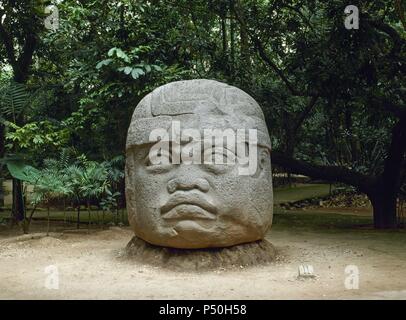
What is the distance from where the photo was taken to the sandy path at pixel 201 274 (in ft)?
18.0

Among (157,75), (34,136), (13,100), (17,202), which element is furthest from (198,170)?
(17,202)

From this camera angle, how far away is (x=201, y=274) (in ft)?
20.9

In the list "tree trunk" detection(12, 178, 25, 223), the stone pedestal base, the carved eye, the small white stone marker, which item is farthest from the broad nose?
"tree trunk" detection(12, 178, 25, 223)

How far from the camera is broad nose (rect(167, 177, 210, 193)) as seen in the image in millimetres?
6422

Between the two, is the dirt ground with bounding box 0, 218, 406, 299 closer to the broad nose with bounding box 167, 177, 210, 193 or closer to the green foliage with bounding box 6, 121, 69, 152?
the broad nose with bounding box 167, 177, 210, 193

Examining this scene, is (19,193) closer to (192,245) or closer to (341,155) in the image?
(192,245)

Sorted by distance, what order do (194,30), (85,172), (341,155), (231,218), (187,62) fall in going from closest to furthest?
(231,218) → (85,172) → (187,62) → (194,30) → (341,155)

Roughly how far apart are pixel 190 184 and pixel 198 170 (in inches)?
9.1

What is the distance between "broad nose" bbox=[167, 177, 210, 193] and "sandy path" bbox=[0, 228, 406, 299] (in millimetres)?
1050

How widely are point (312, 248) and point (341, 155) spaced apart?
414 inches

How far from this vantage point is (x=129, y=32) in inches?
404

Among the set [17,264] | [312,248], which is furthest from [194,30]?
[17,264]

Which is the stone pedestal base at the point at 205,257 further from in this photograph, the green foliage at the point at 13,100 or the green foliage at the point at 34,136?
the green foliage at the point at 13,100

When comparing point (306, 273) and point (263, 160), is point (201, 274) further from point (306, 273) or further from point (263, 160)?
point (263, 160)
